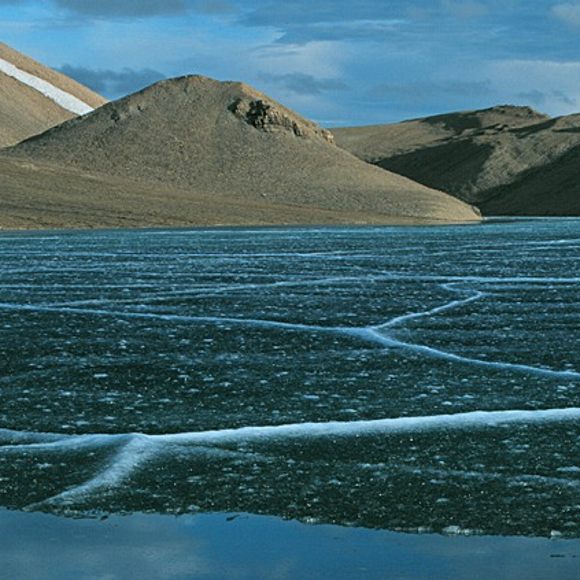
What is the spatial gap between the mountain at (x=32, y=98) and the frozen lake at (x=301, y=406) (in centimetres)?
9512

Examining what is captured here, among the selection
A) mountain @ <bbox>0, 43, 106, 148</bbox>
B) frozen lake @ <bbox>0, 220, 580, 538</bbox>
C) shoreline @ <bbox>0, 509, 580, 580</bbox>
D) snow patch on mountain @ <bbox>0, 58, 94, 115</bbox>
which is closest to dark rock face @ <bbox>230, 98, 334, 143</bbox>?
mountain @ <bbox>0, 43, 106, 148</bbox>

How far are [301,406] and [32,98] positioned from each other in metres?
119

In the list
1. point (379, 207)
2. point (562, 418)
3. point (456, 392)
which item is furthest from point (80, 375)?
point (379, 207)

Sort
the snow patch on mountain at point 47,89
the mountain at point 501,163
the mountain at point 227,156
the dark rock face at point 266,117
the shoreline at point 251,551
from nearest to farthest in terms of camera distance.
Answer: the shoreline at point 251,551, the mountain at point 227,156, the dark rock face at point 266,117, the mountain at point 501,163, the snow patch on mountain at point 47,89

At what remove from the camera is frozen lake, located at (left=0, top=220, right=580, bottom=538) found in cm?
502

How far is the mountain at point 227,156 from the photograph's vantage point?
7350cm

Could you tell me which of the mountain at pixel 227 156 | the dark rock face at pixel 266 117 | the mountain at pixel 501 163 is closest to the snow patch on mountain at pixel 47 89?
the mountain at pixel 501 163

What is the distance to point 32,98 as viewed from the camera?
400ft

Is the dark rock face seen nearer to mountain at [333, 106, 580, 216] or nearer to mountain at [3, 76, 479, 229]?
mountain at [3, 76, 479, 229]

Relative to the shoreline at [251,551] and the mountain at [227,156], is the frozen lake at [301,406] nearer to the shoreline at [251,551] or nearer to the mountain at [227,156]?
the shoreline at [251,551]

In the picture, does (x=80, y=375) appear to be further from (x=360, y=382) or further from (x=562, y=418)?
(x=562, y=418)

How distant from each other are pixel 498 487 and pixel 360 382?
2.81m

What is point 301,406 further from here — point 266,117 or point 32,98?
point 32,98

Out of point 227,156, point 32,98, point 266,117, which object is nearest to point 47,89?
point 32,98
